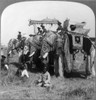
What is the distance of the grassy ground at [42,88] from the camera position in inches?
84.3

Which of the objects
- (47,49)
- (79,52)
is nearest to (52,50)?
(47,49)

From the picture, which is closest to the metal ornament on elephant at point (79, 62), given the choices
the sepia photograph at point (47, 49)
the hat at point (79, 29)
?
the sepia photograph at point (47, 49)

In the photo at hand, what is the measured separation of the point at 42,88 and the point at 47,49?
209 mm

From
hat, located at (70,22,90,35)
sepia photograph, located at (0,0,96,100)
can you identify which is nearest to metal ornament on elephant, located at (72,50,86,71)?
sepia photograph, located at (0,0,96,100)

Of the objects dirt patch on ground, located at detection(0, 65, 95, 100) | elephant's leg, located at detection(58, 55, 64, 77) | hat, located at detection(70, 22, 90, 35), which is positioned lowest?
dirt patch on ground, located at detection(0, 65, 95, 100)

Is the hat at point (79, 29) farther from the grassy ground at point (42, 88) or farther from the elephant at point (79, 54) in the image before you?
the grassy ground at point (42, 88)

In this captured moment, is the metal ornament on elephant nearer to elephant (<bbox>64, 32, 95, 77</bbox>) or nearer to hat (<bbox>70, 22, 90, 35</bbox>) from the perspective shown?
elephant (<bbox>64, 32, 95, 77</bbox>)

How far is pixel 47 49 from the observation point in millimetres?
2180

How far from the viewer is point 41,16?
84.7 inches

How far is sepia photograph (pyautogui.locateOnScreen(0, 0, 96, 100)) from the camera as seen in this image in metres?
2.15

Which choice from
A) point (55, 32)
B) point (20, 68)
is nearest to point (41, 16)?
point (55, 32)

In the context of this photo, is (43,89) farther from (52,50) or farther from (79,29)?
(79,29)

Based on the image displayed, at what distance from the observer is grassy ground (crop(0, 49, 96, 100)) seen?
2.14 meters

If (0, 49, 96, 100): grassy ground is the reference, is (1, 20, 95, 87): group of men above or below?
above
